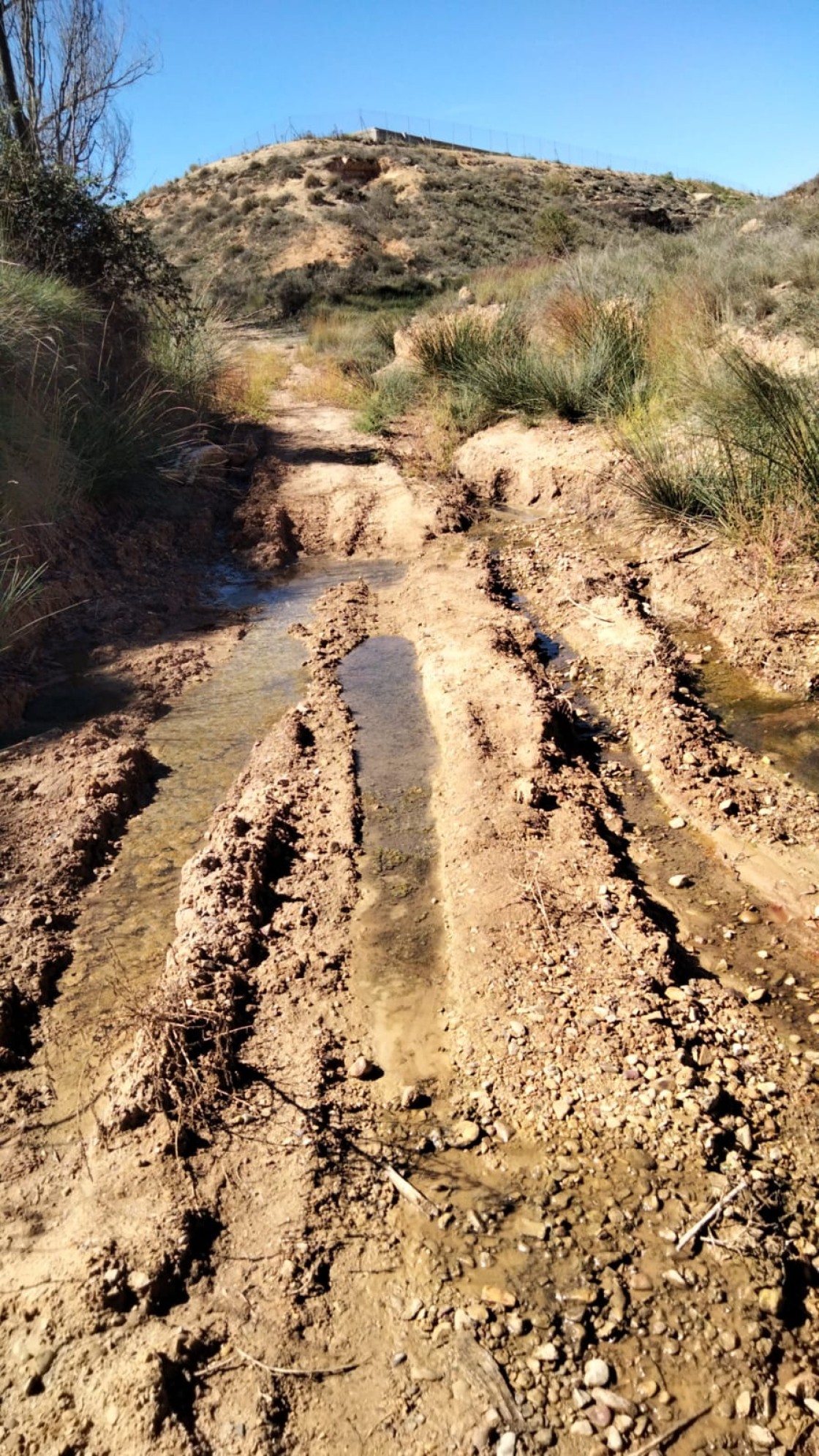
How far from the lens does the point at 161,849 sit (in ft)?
13.2

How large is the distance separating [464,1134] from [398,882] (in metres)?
1.26

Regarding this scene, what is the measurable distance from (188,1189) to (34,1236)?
36cm

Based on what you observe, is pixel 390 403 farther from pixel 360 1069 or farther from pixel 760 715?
pixel 360 1069

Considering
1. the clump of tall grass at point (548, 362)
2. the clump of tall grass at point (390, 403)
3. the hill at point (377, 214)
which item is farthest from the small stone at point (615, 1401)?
the hill at point (377, 214)

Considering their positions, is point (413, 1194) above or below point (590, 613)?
below

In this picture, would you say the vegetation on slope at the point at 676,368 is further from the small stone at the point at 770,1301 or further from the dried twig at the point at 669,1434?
the dried twig at the point at 669,1434

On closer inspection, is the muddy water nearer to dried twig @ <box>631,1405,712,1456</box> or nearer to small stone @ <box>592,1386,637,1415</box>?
small stone @ <box>592,1386,637,1415</box>

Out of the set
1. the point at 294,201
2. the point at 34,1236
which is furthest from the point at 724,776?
the point at 294,201

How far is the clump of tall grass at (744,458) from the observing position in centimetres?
560

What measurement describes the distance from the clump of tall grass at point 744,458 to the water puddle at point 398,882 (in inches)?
93.4

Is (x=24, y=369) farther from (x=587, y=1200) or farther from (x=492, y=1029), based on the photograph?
(x=587, y=1200)

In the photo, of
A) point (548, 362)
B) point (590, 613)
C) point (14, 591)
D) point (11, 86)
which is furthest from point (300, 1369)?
point (11, 86)

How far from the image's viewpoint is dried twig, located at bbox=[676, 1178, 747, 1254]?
2.15 m

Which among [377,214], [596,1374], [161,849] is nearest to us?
[596,1374]
